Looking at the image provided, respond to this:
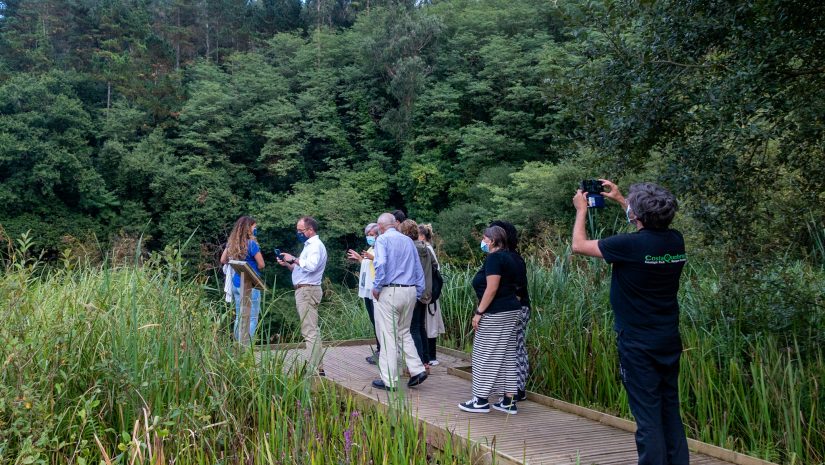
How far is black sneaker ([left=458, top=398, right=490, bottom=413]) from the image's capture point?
504 centimetres

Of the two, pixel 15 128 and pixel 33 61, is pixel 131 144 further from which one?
pixel 33 61

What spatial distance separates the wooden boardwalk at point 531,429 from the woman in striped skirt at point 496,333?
15 cm

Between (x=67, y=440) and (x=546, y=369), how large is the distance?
3.72 meters

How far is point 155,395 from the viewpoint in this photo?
3.85 metres

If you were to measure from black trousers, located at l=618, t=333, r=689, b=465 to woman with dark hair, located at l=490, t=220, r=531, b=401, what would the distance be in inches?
69.8

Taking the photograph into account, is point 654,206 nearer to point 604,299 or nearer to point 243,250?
point 604,299

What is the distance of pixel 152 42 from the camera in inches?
1436

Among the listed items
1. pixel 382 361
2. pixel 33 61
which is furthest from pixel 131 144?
pixel 382 361

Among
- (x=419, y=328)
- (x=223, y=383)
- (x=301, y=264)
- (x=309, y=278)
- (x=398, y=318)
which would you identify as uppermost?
(x=301, y=264)

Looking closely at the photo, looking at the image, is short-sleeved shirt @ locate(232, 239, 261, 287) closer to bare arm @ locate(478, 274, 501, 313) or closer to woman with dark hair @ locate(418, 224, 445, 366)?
woman with dark hair @ locate(418, 224, 445, 366)

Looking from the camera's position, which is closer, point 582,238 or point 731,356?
point 582,238

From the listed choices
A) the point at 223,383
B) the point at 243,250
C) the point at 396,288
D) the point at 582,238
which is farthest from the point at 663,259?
the point at 243,250

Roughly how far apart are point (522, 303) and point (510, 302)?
1.71 ft

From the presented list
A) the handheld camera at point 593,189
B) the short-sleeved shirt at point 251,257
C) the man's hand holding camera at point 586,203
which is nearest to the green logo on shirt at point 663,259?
the man's hand holding camera at point 586,203
